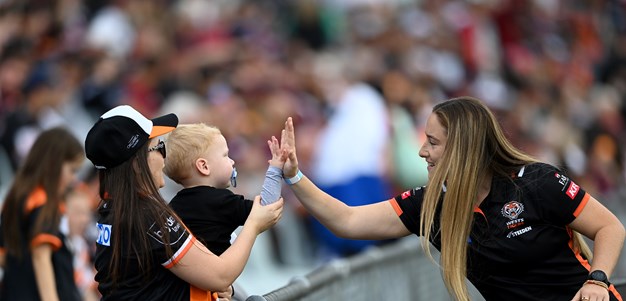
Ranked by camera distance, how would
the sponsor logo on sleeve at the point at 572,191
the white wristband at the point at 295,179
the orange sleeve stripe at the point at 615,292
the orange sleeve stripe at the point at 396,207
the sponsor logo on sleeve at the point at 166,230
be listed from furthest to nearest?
the orange sleeve stripe at the point at 396,207 → the white wristband at the point at 295,179 → the orange sleeve stripe at the point at 615,292 → the sponsor logo on sleeve at the point at 572,191 → the sponsor logo on sleeve at the point at 166,230

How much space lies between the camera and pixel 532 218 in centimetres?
539

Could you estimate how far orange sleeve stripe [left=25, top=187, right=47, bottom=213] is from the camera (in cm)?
720

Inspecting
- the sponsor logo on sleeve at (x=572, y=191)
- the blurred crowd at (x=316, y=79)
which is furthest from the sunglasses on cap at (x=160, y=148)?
the blurred crowd at (x=316, y=79)

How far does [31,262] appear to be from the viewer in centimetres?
721

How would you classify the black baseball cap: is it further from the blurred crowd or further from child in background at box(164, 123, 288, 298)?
the blurred crowd

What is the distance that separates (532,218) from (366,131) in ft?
24.7

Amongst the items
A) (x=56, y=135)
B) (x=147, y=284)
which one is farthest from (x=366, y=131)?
(x=147, y=284)

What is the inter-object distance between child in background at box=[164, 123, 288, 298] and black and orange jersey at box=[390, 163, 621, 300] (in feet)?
3.22

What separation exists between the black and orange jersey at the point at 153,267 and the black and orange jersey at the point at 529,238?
129cm

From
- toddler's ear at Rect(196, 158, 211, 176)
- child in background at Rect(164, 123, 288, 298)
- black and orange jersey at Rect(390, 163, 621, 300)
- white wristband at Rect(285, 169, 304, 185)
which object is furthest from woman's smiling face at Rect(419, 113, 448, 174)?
toddler's ear at Rect(196, 158, 211, 176)

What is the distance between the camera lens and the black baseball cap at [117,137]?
4.94m

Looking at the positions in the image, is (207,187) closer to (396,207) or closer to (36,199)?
(396,207)

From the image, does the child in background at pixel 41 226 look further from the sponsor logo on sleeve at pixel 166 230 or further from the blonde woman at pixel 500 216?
the sponsor logo on sleeve at pixel 166 230

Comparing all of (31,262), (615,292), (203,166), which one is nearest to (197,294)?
Result: (203,166)
